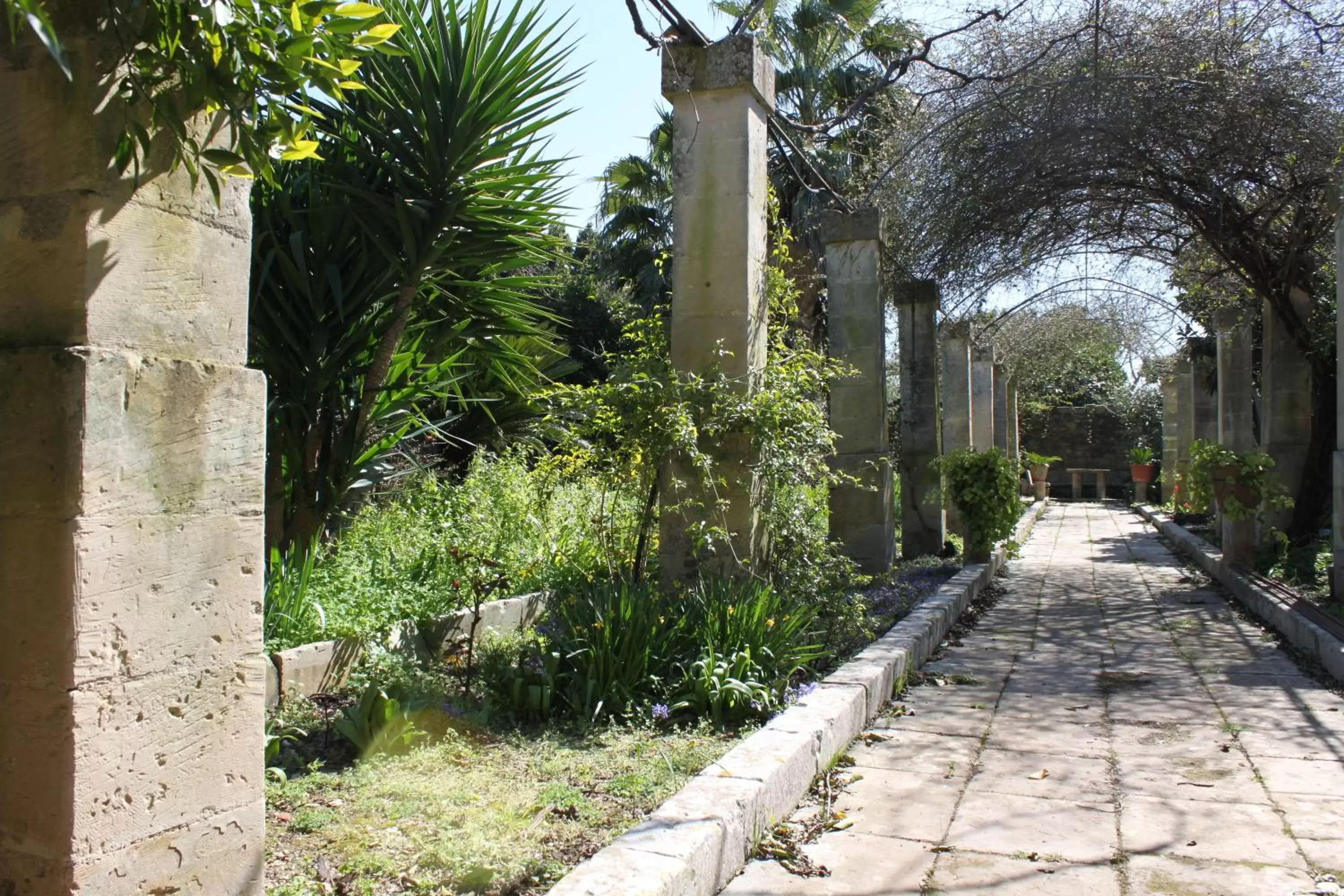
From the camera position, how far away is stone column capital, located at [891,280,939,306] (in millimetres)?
9984

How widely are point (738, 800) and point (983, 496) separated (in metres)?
6.89

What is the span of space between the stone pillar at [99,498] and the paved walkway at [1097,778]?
1.61 metres

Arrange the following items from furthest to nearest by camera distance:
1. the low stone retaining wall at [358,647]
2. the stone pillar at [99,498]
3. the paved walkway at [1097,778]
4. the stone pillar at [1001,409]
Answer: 1. the stone pillar at [1001,409]
2. the low stone retaining wall at [358,647]
3. the paved walkway at [1097,778]
4. the stone pillar at [99,498]

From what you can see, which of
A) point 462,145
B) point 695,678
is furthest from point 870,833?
point 462,145

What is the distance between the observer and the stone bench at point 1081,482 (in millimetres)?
25255

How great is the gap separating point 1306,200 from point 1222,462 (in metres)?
2.21

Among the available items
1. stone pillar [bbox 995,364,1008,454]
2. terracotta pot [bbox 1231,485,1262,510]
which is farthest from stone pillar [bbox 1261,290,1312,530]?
stone pillar [bbox 995,364,1008,454]

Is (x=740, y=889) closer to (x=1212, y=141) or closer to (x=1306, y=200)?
(x=1212, y=141)

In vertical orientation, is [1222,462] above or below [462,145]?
below

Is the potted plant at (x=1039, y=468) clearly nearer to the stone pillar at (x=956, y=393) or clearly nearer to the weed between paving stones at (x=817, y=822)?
the stone pillar at (x=956, y=393)

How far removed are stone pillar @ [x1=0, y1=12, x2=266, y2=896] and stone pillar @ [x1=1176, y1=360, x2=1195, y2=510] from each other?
59.9 ft

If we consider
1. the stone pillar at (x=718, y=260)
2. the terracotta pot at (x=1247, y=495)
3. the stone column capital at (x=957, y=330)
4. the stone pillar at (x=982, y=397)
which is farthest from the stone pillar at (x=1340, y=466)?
the stone pillar at (x=982, y=397)

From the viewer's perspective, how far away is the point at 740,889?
9.12 ft

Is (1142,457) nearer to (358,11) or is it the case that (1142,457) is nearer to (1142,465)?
(1142,465)
